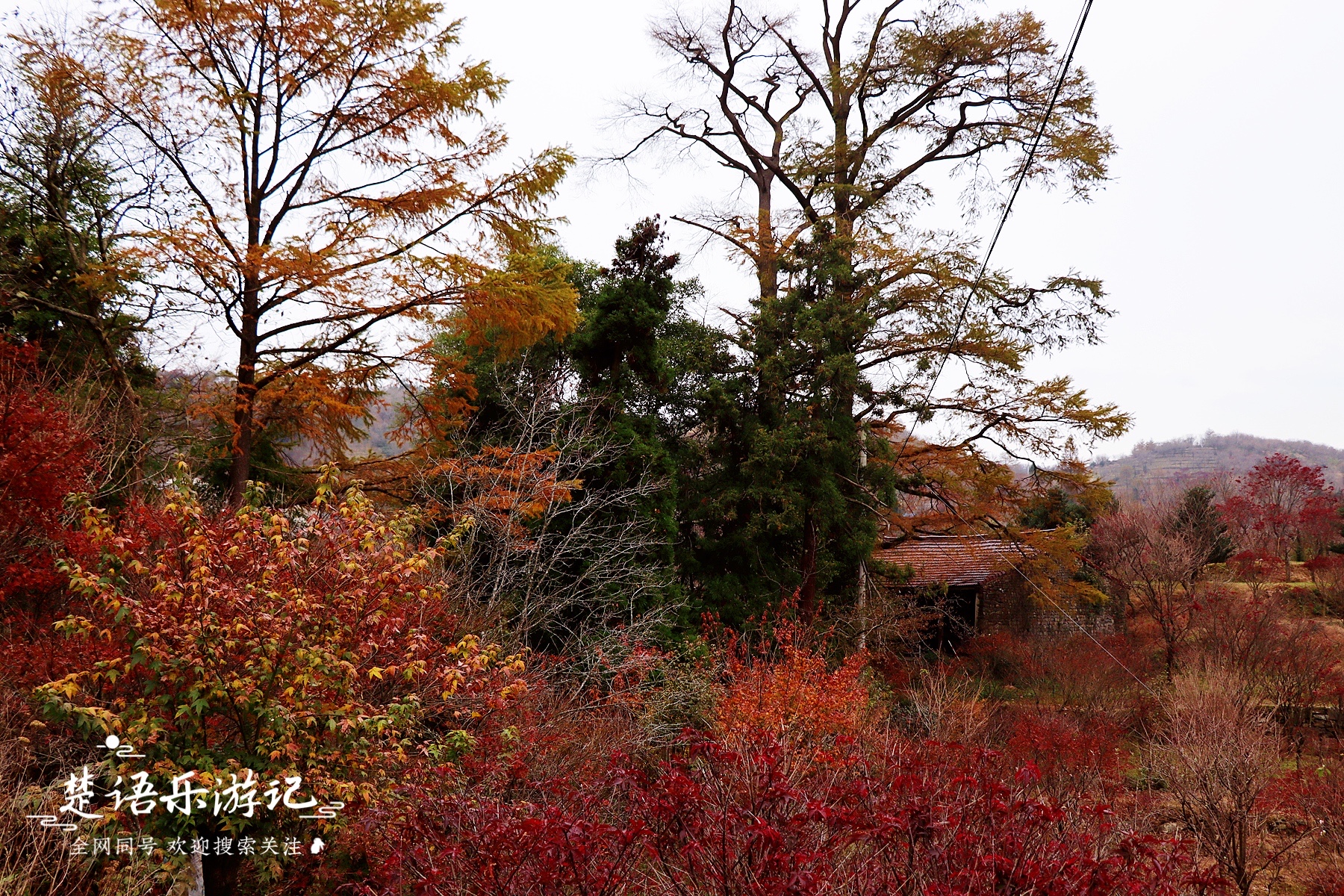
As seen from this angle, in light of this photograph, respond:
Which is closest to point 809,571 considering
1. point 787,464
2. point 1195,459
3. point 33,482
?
point 787,464

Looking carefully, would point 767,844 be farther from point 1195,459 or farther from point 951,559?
point 1195,459

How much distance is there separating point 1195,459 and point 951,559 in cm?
3549

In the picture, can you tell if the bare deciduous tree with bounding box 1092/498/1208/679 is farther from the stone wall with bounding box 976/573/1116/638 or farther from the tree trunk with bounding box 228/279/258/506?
the tree trunk with bounding box 228/279/258/506

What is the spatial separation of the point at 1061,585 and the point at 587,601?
35.6 ft

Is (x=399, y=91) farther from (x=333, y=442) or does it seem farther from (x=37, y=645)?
(x=37, y=645)

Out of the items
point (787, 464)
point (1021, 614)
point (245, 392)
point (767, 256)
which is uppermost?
point (767, 256)

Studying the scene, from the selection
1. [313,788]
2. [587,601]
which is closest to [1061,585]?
[587,601]

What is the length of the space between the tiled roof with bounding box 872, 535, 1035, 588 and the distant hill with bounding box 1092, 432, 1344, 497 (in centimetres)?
1993

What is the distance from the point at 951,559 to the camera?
73.1 ft

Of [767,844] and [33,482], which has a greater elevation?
[33,482]

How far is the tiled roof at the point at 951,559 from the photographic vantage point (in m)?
19.9

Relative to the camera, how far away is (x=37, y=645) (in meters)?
6.16

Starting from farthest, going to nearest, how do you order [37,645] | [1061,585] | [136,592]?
[1061,585] < [37,645] < [136,592]

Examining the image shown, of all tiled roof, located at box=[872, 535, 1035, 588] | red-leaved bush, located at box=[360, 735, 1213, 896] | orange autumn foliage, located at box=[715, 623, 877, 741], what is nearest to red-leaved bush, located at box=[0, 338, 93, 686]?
red-leaved bush, located at box=[360, 735, 1213, 896]
